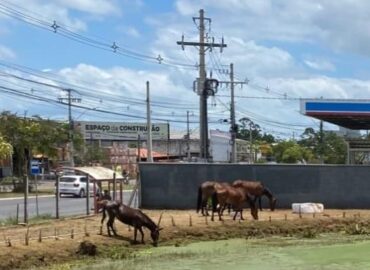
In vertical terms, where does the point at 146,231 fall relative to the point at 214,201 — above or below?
below

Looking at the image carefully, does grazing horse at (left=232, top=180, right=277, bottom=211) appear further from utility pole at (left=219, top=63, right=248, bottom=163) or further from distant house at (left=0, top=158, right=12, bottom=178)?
distant house at (left=0, top=158, right=12, bottom=178)

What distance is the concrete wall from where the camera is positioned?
35562 mm

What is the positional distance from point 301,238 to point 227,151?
123 ft

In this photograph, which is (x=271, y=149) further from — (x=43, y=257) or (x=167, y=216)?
(x=43, y=257)

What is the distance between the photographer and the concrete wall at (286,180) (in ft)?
117

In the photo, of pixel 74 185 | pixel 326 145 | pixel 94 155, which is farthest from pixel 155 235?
pixel 326 145

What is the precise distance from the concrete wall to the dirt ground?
1283mm

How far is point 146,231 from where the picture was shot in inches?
1008

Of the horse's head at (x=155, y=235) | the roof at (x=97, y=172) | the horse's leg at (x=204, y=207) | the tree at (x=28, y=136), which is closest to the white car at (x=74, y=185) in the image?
the tree at (x=28, y=136)

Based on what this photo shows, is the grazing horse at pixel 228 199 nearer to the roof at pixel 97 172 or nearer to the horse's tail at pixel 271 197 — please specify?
the horse's tail at pixel 271 197

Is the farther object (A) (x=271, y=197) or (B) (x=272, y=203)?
(B) (x=272, y=203)

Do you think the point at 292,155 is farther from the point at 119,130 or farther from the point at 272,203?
the point at 272,203

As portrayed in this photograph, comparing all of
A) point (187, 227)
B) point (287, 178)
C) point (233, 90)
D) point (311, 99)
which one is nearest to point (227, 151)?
point (233, 90)

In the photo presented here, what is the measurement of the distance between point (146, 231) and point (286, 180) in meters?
12.1
